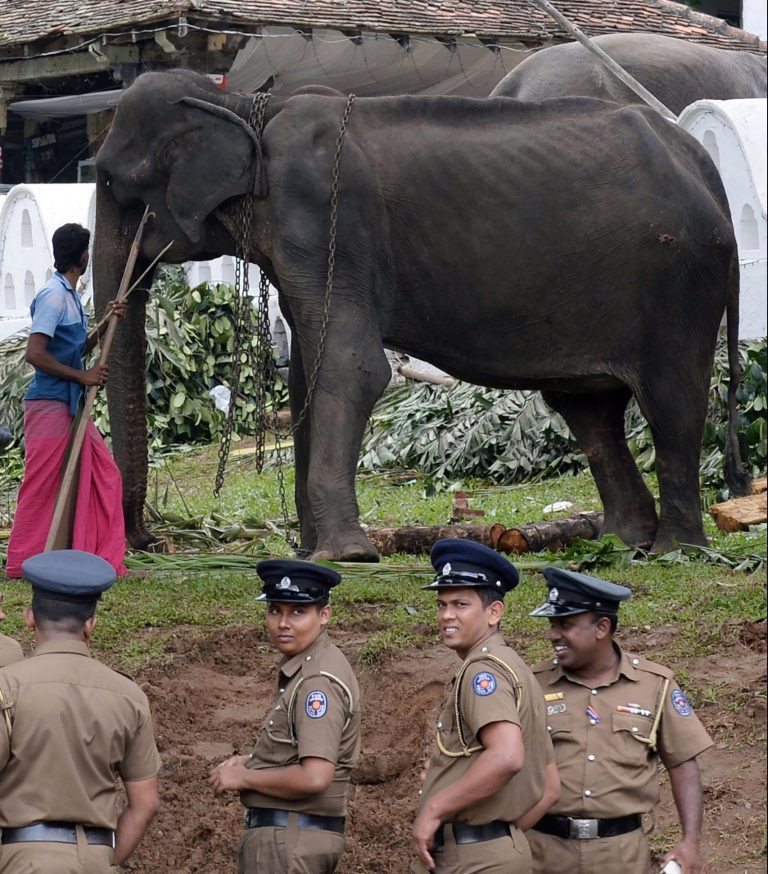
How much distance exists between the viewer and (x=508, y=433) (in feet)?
44.0

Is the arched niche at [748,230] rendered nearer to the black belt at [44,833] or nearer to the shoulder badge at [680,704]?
the shoulder badge at [680,704]

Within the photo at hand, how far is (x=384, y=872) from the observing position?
21.1 ft

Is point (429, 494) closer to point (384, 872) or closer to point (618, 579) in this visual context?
point (618, 579)

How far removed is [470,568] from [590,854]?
943 millimetres

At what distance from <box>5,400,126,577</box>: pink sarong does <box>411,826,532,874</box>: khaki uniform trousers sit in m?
4.08

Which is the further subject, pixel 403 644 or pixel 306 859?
pixel 403 644

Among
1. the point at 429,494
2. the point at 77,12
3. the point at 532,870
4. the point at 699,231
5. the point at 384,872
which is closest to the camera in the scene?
the point at 532,870

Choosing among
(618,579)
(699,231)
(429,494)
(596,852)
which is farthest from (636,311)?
(596,852)

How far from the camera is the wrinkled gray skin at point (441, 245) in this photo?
8.62 meters

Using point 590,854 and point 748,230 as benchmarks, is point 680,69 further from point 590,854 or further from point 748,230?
point 590,854

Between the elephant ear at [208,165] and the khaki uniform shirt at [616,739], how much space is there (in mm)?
4171

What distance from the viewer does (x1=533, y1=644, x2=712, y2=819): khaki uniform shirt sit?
512 centimetres

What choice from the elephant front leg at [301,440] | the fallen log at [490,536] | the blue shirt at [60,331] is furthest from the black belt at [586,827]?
the fallen log at [490,536]

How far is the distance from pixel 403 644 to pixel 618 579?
4.82ft
